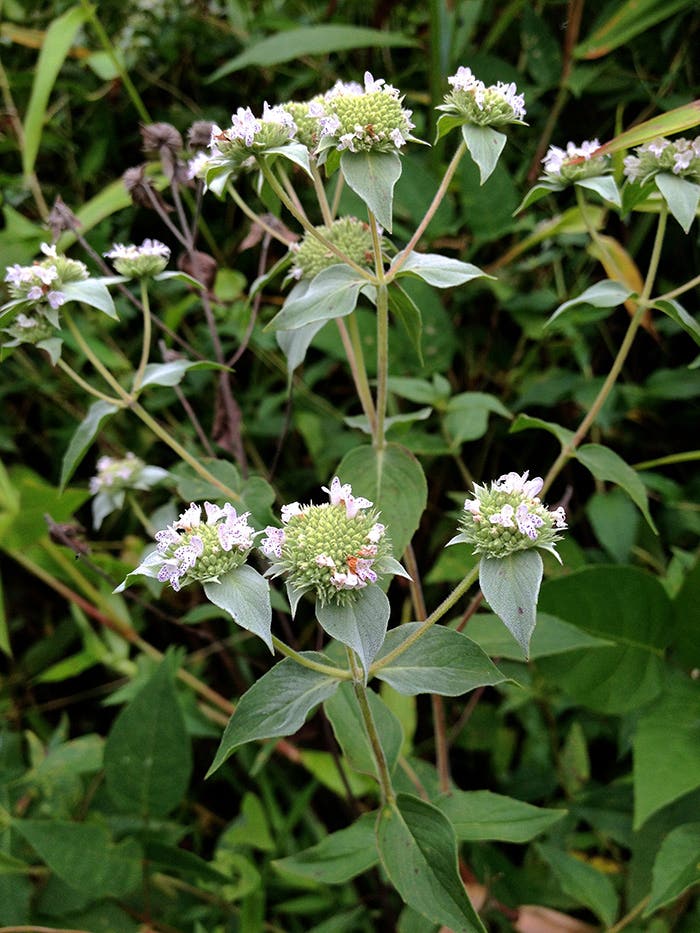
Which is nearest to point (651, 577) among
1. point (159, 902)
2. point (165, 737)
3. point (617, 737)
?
point (617, 737)

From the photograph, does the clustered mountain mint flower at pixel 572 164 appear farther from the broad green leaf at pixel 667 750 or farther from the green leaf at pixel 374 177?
the broad green leaf at pixel 667 750

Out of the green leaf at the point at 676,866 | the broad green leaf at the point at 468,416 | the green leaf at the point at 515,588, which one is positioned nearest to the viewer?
the green leaf at the point at 515,588

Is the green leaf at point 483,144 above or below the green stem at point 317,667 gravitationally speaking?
above

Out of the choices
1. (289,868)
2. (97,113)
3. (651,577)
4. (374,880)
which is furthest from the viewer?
(97,113)

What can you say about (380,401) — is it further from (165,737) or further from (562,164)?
(165,737)

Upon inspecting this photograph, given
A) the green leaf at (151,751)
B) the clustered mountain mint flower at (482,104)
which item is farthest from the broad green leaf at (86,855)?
the clustered mountain mint flower at (482,104)

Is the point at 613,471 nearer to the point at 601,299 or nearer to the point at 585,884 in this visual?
the point at 601,299

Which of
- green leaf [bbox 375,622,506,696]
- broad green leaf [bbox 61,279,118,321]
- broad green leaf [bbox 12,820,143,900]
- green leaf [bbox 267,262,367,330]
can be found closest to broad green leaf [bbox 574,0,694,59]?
green leaf [bbox 267,262,367,330]
